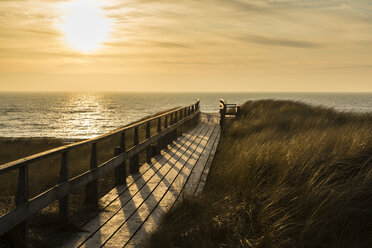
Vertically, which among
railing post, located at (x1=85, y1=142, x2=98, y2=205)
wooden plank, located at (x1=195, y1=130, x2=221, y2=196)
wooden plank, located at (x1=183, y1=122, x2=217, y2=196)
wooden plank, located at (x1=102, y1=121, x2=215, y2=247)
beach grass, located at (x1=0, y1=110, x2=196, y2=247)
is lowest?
beach grass, located at (x1=0, y1=110, x2=196, y2=247)

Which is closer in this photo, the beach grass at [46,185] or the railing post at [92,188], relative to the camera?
the beach grass at [46,185]

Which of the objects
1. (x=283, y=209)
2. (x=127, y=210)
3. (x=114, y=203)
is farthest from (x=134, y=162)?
(x=283, y=209)

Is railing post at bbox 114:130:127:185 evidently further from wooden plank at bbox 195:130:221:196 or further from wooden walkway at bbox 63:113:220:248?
wooden plank at bbox 195:130:221:196

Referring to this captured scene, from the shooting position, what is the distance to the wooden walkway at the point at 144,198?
4699mm

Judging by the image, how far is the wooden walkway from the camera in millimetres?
4699

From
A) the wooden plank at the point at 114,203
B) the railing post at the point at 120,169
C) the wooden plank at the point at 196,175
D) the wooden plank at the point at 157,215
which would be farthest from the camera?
the railing post at the point at 120,169

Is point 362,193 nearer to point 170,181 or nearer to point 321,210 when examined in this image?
point 321,210

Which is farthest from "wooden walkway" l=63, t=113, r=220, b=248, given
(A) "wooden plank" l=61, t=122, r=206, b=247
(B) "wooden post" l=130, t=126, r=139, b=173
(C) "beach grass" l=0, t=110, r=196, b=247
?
(C) "beach grass" l=0, t=110, r=196, b=247

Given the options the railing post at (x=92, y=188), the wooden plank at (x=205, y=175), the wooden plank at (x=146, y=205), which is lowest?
the wooden plank at (x=146, y=205)

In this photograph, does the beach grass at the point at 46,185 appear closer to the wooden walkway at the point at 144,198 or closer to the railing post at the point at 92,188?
the railing post at the point at 92,188

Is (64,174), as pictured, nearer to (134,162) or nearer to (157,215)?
(157,215)

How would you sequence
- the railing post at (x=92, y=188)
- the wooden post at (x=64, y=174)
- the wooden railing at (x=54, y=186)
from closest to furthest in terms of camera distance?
the wooden railing at (x=54, y=186) < the wooden post at (x=64, y=174) < the railing post at (x=92, y=188)

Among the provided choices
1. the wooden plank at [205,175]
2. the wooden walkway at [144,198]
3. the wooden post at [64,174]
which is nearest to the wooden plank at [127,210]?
the wooden walkway at [144,198]

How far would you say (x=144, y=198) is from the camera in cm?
650
